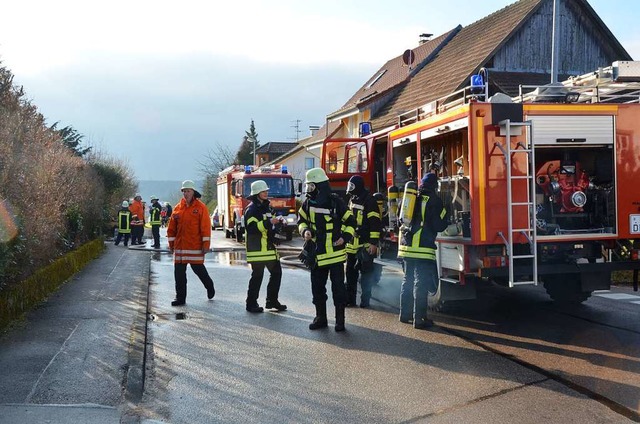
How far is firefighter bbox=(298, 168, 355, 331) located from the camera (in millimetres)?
7848

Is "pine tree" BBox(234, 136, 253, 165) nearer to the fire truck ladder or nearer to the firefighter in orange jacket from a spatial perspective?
the firefighter in orange jacket

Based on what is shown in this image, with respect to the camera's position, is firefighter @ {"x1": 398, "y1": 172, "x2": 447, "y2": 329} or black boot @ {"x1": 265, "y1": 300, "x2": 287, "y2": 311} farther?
black boot @ {"x1": 265, "y1": 300, "x2": 287, "y2": 311}

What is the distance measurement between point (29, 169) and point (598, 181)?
764 centimetres

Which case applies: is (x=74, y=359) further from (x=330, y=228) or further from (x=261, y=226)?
(x=261, y=226)

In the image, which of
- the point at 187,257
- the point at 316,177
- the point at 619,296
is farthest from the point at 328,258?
the point at 619,296

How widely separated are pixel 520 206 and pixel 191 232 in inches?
191

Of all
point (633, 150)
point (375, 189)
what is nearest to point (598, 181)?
point (633, 150)

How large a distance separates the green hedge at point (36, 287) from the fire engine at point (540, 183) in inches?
199

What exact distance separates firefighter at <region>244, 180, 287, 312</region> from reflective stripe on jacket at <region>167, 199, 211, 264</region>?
103cm

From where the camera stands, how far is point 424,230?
7.82 meters

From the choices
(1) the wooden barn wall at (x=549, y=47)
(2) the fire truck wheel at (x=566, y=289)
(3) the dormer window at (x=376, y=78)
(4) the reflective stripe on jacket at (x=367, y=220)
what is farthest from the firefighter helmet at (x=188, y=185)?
(3) the dormer window at (x=376, y=78)

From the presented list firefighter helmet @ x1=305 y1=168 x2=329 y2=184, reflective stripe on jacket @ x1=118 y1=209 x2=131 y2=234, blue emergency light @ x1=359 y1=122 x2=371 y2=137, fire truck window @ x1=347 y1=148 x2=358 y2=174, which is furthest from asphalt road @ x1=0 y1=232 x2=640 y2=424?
reflective stripe on jacket @ x1=118 y1=209 x2=131 y2=234

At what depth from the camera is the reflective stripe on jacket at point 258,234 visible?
912 centimetres

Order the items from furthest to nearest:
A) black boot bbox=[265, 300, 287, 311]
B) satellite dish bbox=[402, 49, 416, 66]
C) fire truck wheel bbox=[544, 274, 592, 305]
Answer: satellite dish bbox=[402, 49, 416, 66], black boot bbox=[265, 300, 287, 311], fire truck wheel bbox=[544, 274, 592, 305]
